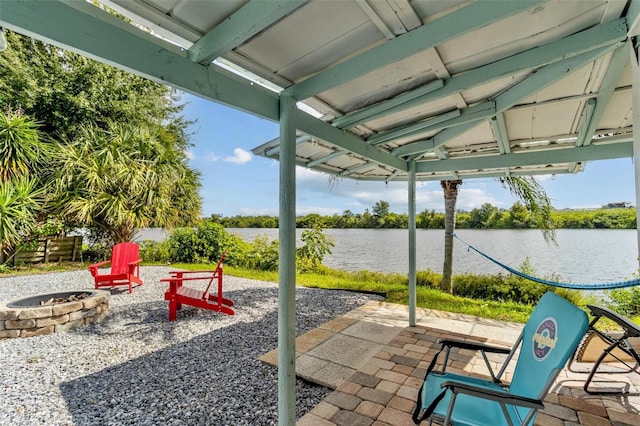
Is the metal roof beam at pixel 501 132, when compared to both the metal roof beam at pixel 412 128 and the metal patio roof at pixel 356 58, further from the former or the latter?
the metal roof beam at pixel 412 128

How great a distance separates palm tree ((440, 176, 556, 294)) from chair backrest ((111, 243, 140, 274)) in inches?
265

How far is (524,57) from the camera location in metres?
1.70

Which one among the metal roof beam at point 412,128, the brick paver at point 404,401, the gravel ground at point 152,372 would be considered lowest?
the gravel ground at point 152,372

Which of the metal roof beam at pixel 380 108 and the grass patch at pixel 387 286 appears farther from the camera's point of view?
the grass patch at pixel 387 286

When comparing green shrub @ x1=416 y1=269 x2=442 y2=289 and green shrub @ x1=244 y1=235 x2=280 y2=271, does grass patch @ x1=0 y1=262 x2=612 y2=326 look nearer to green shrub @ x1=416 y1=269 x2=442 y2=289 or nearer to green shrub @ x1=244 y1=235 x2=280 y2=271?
green shrub @ x1=416 y1=269 x2=442 y2=289

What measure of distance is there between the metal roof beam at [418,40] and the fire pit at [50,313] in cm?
439

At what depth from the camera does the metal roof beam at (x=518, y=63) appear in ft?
4.92

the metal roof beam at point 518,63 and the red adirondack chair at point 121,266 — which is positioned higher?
the metal roof beam at point 518,63

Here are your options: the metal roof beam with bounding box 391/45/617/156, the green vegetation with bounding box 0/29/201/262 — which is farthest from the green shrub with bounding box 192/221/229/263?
the metal roof beam with bounding box 391/45/617/156

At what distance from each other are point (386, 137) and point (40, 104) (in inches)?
445

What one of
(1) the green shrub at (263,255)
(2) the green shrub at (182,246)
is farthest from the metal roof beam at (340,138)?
(2) the green shrub at (182,246)

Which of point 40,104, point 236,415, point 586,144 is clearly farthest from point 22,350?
point 40,104

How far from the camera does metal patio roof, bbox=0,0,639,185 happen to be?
1218mm

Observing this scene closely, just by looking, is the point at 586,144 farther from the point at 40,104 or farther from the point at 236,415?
the point at 40,104
